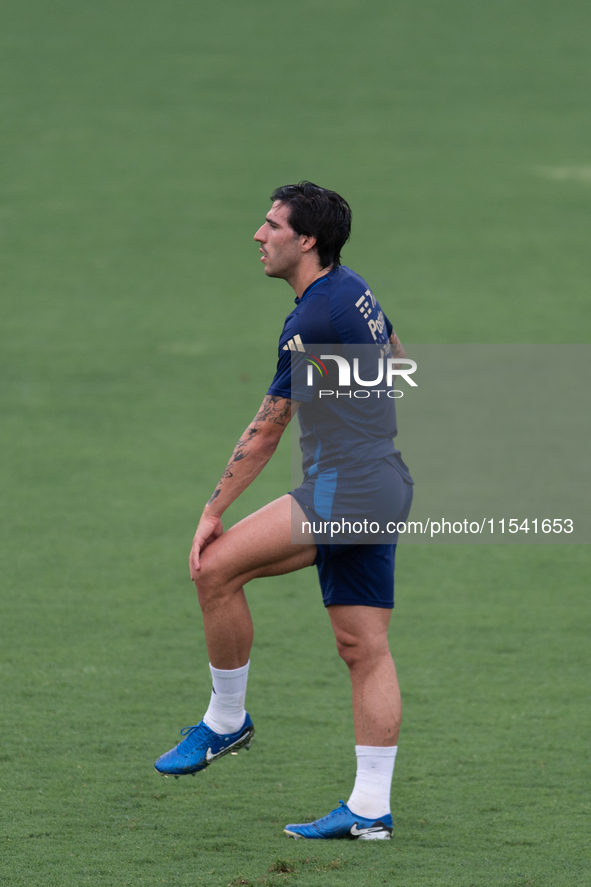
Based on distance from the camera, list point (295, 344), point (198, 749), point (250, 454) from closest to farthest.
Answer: point (295, 344) → point (250, 454) → point (198, 749)

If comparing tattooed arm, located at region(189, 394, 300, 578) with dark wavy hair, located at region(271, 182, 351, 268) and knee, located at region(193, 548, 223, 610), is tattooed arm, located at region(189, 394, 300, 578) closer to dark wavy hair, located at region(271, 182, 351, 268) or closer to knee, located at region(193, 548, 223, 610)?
knee, located at region(193, 548, 223, 610)

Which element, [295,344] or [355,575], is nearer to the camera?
[295,344]

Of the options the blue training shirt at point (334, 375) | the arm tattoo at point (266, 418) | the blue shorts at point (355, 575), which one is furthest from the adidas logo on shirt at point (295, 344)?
the blue shorts at point (355, 575)

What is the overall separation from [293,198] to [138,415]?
5.12 meters

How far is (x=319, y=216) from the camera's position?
9.82ft

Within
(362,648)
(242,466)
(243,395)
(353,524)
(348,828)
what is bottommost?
(348,828)

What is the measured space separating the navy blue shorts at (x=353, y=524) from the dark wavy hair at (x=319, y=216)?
2.05ft

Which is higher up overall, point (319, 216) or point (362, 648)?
point (319, 216)

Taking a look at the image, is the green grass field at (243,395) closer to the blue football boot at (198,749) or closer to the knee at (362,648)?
the blue football boot at (198,749)

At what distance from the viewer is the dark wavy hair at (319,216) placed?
2.99 metres

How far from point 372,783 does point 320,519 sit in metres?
0.77

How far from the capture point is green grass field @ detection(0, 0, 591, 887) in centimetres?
324

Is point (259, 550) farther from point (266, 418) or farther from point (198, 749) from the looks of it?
point (198, 749)

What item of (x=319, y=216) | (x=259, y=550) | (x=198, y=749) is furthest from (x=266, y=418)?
(x=198, y=749)
